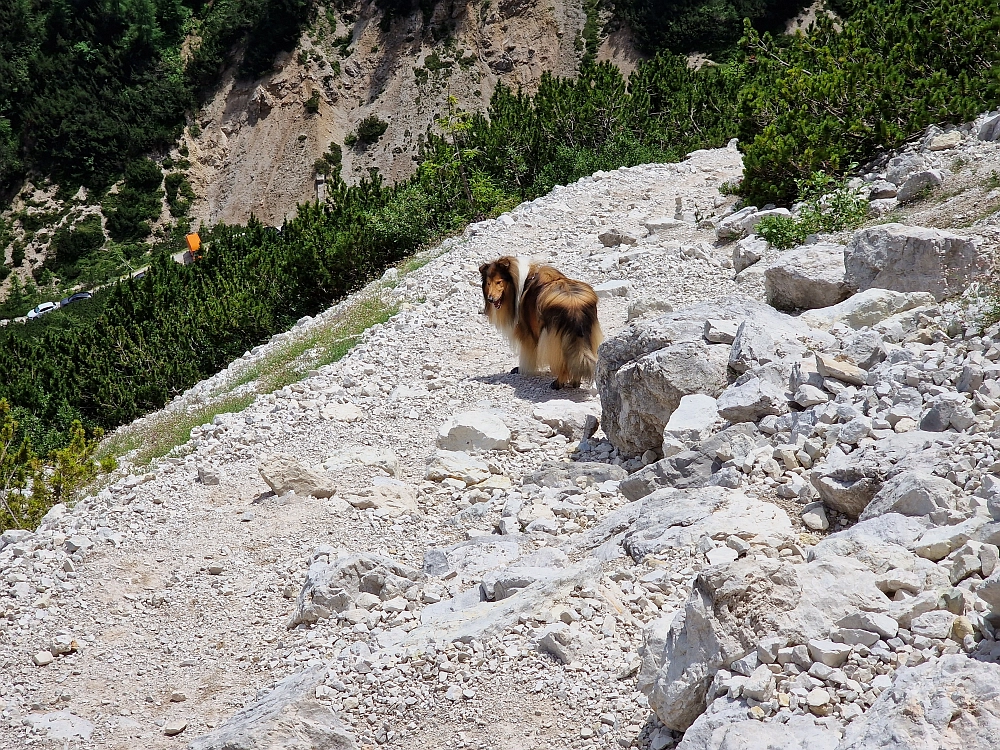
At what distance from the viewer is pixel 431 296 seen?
1180 centimetres

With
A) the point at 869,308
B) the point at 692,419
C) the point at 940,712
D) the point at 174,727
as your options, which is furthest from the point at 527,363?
the point at 940,712

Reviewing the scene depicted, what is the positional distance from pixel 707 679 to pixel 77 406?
66.0 feet

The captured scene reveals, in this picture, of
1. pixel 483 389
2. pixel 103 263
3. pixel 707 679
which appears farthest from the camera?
pixel 103 263

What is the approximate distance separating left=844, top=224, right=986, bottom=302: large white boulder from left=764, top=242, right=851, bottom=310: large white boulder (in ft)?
1.09

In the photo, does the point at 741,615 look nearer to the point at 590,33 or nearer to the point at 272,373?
the point at 272,373

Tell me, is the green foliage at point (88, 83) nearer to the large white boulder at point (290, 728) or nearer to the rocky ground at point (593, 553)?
the rocky ground at point (593, 553)

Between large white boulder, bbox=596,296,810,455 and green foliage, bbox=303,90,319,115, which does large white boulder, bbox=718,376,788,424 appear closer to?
Result: large white boulder, bbox=596,296,810,455

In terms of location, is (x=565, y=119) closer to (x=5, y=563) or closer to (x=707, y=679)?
(x=5, y=563)

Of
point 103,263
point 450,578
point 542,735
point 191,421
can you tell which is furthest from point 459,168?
point 103,263

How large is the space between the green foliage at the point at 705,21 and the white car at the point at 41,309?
109 ft

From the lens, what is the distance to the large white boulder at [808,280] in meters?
7.43

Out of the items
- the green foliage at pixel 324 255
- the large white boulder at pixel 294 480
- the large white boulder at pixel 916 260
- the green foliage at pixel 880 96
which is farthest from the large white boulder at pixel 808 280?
the green foliage at pixel 324 255

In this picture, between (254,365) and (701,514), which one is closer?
(701,514)

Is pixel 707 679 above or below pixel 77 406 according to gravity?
above
